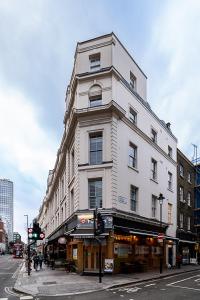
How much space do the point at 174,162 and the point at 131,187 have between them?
14.5 metres

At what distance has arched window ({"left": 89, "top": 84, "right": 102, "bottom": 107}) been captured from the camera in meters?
31.9

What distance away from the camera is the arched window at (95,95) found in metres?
31.9

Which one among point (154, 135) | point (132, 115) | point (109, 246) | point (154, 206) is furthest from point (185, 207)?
point (109, 246)

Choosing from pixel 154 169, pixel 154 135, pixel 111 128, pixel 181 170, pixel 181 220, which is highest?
pixel 154 135

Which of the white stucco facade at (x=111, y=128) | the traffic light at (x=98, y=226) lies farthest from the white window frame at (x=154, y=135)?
the traffic light at (x=98, y=226)

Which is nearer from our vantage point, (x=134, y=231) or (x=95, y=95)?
(x=134, y=231)

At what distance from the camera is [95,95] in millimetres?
31969

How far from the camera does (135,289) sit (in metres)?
20.6

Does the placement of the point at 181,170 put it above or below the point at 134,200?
above

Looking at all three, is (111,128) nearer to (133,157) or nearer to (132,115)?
(133,157)

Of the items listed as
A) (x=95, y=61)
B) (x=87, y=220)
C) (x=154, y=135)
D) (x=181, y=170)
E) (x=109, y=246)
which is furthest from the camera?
(x=181, y=170)

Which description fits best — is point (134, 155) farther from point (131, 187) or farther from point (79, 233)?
point (79, 233)

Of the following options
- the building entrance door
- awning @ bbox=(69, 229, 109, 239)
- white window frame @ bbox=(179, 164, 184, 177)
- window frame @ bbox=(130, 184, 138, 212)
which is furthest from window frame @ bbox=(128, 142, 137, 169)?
white window frame @ bbox=(179, 164, 184, 177)

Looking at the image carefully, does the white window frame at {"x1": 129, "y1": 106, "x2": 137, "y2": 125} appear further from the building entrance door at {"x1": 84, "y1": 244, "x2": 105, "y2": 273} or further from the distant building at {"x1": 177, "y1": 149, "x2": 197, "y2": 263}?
the distant building at {"x1": 177, "y1": 149, "x2": 197, "y2": 263}
